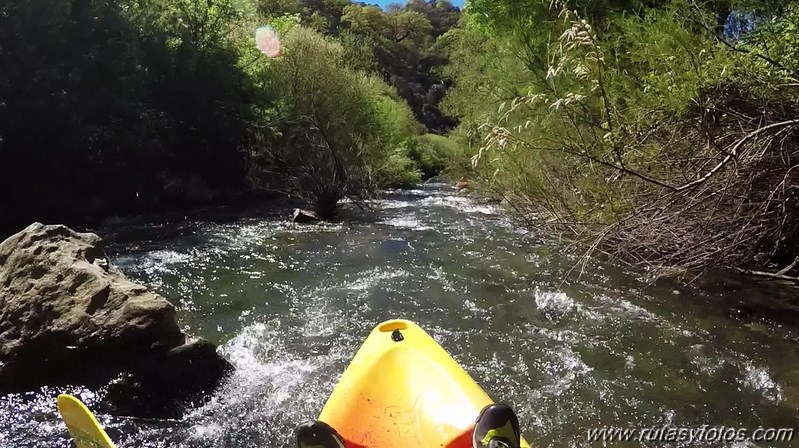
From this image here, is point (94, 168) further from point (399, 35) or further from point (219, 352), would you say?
point (399, 35)

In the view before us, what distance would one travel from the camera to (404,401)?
3.03m

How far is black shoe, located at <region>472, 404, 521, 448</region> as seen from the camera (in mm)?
2459

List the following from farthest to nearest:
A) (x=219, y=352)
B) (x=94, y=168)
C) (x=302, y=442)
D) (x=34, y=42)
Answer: (x=94, y=168) < (x=34, y=42) < (x=219, y=352) < (x=302, y=442)

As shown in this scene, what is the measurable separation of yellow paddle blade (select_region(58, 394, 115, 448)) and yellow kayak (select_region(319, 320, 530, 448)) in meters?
1.31

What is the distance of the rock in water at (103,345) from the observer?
13.4 ft

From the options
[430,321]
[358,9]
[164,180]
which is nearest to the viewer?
[430,321]

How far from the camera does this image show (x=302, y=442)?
2.55 metres

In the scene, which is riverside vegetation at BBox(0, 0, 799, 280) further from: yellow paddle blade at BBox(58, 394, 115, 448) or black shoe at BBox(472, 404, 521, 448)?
yellow paddle blade at BBox(58, 394, 115, 448)

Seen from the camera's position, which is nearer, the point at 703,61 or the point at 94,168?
the point at 703,61

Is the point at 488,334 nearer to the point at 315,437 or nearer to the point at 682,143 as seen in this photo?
the point at 682,143

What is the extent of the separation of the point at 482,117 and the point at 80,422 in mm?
9738

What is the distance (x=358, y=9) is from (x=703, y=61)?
55.8 m

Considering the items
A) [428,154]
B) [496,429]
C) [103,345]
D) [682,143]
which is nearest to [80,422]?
[103,345]

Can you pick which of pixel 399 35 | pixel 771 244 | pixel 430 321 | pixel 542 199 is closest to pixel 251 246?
pixel 430 321
